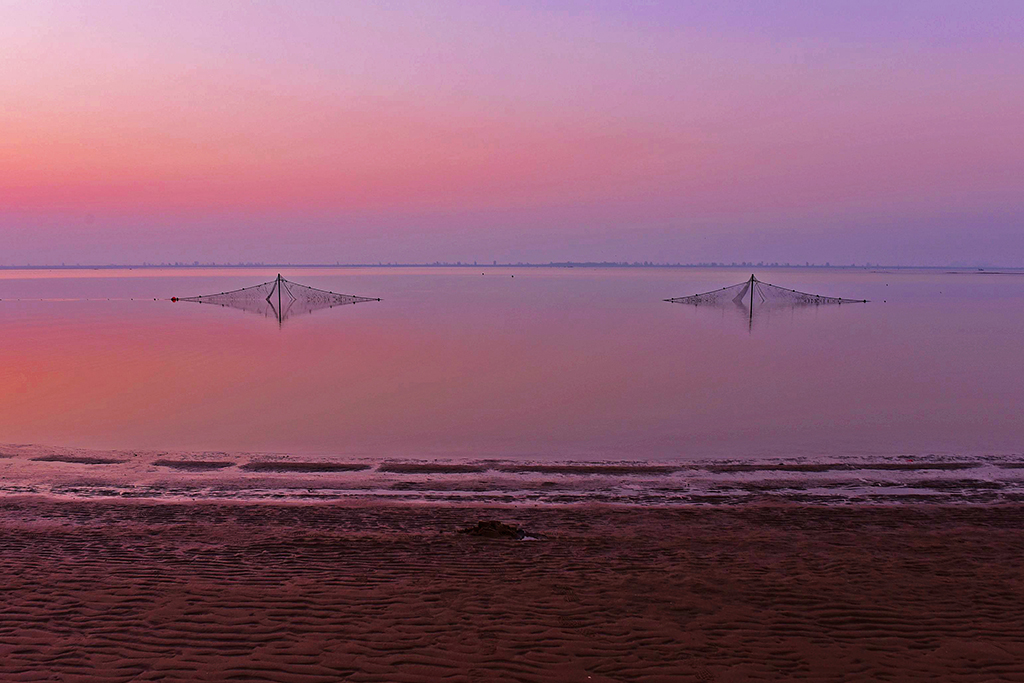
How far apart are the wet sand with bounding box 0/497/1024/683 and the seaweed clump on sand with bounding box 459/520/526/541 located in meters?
0.20

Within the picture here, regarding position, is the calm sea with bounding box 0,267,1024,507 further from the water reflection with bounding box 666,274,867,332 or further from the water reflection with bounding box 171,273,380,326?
the water reflection with bounding box 666,274,867,332

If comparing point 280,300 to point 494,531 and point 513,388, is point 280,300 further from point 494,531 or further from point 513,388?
point 494,531

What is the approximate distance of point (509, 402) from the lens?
22.8 meters

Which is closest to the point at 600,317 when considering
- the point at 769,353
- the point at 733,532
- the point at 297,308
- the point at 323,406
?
the point at 769,353

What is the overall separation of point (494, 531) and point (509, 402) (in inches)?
507

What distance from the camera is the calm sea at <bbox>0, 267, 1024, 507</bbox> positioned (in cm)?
1516

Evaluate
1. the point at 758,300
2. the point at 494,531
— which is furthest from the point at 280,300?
the point at 494,531

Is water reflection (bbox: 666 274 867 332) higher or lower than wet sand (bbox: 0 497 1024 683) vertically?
higher

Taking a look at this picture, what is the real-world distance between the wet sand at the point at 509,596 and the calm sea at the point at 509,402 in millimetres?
2815

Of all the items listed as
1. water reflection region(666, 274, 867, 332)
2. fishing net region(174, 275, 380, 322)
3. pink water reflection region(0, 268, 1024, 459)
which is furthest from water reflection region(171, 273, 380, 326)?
water reflection region(666, 274, 867, 332)

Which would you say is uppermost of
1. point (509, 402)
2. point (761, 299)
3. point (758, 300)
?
point (761, 299)

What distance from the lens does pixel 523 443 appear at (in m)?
17.2

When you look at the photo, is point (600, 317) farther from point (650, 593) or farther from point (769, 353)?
point (650, 593)

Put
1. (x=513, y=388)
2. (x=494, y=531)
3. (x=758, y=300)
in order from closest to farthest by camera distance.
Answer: (x=494, y=531), (x=513, y=388), (x=758, y=300)
